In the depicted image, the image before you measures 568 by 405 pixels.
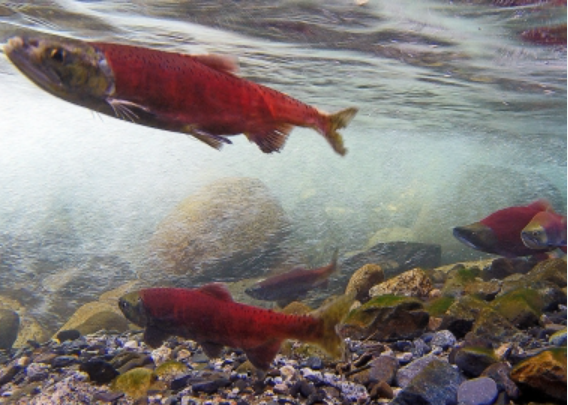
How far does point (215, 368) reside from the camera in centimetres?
375

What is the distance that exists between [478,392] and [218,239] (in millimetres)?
7514

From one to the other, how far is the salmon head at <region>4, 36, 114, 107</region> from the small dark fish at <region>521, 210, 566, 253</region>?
12.1 feet

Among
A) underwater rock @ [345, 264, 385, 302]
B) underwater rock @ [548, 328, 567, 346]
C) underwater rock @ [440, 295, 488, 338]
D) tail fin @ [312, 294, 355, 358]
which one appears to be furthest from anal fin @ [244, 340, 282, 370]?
underwater rock @ [345, 264, 385, 302]

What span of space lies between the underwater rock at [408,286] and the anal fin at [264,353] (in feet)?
9.78

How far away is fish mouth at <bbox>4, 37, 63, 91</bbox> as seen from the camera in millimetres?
1640

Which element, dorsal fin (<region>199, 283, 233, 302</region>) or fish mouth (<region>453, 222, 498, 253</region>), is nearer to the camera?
dorsal fin (<region>199, 283, 233, 302</region>)

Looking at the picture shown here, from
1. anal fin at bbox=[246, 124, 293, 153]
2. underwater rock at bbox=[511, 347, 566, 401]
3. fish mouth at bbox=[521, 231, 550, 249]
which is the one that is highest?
anal fin at bbox=[246, 124, 293, 153]

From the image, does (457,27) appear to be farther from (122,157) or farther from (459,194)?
(122,157)

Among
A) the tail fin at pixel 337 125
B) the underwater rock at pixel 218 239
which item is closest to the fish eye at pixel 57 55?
the tail fin at pixel 337 125

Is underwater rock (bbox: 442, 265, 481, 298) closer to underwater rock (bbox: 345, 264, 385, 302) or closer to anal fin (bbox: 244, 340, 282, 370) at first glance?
underwater rock (bbox: 345, 264, 385, 302)

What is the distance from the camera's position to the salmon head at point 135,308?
11.0ft

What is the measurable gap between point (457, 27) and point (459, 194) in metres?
14.1

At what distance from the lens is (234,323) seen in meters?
2.87

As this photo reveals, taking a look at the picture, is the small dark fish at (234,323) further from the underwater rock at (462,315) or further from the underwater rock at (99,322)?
the underwater rock at (99,322)
